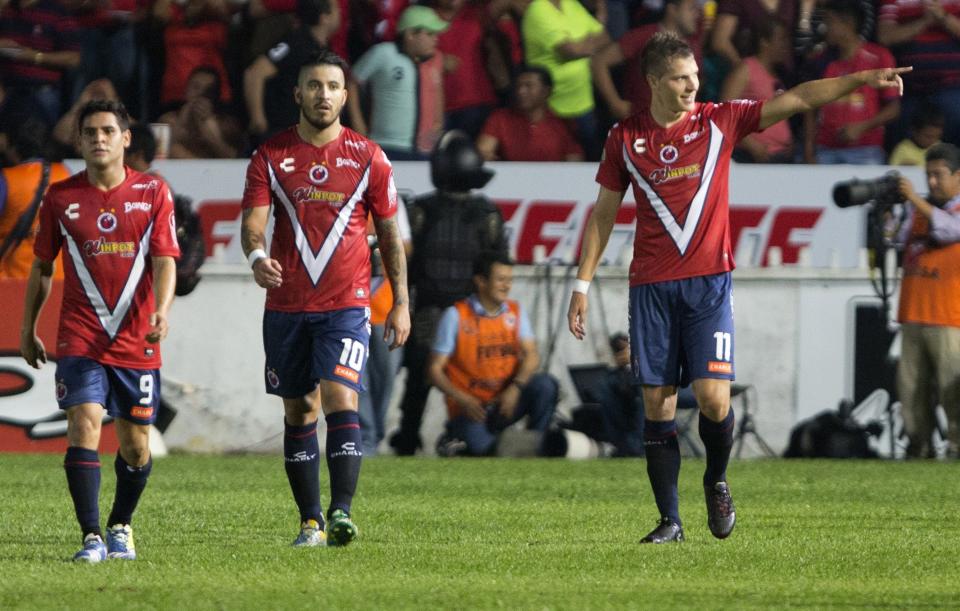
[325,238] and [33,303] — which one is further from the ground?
[325,238]

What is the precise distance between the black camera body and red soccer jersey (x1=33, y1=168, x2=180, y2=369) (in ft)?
27.0

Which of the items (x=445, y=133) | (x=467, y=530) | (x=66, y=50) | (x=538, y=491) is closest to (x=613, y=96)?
(x=445, y=133)

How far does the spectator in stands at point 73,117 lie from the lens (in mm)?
17297

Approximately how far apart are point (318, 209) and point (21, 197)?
24.3ft

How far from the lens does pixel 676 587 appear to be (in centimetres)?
682

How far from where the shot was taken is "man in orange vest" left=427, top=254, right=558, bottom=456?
1520 centimetres

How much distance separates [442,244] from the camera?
15695mm

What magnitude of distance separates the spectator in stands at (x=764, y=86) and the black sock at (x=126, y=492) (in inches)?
379

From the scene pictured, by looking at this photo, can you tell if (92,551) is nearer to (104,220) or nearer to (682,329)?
(104,220)

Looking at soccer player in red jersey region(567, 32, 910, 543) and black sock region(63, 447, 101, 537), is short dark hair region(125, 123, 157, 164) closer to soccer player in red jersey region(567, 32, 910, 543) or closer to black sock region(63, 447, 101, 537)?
soccer player in red jersey region(567, 32, 910, 543)

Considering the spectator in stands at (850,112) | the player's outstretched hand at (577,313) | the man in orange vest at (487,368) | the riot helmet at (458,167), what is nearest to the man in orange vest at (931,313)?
the spectator in stands at (850,112)

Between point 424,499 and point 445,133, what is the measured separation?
18.8ft

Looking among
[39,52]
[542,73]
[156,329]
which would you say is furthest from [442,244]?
[156,329]

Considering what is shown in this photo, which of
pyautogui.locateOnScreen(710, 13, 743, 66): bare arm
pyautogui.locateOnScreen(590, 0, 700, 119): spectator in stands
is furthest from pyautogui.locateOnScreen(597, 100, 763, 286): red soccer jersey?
pyautogui.locateOnScreen(710, 13, 743, 66): bare arm
